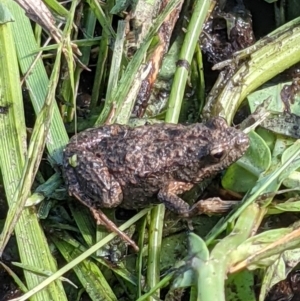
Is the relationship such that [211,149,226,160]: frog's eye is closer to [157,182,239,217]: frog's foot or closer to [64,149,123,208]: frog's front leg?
[157,182,239,217]: frog's foot

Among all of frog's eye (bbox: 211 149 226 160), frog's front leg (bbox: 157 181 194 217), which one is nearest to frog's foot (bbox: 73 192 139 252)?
frog's front leg (bbox: 157 181 194 217)

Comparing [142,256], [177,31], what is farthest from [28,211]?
[177,31]

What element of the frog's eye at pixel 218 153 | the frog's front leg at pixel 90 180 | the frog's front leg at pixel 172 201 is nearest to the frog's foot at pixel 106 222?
the frog's front leg at pixel 90 180

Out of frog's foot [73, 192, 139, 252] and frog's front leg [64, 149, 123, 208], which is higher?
frog's front leg [64, 149, 123, 208]

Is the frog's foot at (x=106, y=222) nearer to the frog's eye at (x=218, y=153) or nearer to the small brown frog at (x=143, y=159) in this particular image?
the small brown frog at (x=143, y=159)

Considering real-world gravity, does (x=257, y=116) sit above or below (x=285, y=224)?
above

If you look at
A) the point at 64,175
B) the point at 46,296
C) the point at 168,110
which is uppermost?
the point at 168,110

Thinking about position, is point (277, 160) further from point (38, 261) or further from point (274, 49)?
point (38, 261)
